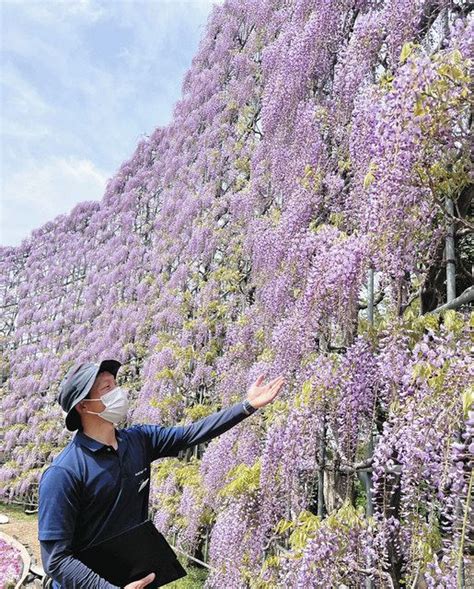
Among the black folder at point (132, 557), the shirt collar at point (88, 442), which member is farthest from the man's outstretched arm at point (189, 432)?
the black folder at point (132, 557)

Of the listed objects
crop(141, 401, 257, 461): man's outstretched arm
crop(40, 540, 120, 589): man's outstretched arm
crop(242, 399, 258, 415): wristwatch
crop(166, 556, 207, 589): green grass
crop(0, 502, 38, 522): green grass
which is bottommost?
crop(166, 556, 207, 589): green grass

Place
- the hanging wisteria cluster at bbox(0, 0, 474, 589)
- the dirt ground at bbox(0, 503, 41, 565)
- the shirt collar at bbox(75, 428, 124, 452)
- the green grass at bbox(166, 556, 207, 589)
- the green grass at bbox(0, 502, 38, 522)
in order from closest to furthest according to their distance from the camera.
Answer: the shirt collar at bbox(75, 428, 124, 452) < the hanging wisteria cluster at bbox(0, 0, 474, 589) < the green grass at bbox(166, 556, 207, 589) < the dirt ground at bbox(0, 503, 41, 565) < the green grass at bbox(0, 502, 38, 522)

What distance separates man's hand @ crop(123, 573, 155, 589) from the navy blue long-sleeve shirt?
59 millimetres

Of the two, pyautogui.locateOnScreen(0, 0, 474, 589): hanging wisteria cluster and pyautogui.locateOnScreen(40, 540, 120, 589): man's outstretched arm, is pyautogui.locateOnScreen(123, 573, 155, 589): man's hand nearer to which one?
pyautogui.locateOnScreen(40, 540, 120, 589): man's outstretched arm

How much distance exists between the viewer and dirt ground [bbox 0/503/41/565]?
26.9ft

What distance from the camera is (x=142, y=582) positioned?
1.49 meters

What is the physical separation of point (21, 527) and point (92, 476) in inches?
362

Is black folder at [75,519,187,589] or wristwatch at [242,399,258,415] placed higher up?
wristwatch at [242,399,258,415]

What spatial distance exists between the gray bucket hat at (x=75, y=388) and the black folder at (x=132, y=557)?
384 millimetres

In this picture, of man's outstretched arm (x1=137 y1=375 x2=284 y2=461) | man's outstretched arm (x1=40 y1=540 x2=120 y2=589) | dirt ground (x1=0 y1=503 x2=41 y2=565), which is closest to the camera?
man's outstretched arm (x1=40 y1=540 x2=120 y2=589)

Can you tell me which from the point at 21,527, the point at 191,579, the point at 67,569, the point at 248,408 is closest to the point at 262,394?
the point at 248,408

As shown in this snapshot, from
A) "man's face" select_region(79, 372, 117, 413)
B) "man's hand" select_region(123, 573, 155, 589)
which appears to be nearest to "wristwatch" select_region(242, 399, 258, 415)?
"man's face" select_region(79, 372, 117, 413)

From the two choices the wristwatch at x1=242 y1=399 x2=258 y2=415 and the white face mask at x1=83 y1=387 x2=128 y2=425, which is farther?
the wristwatch at x1=242 y1=399 x2=258 y2=415

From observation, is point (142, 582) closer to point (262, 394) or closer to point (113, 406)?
point (113, 406)
